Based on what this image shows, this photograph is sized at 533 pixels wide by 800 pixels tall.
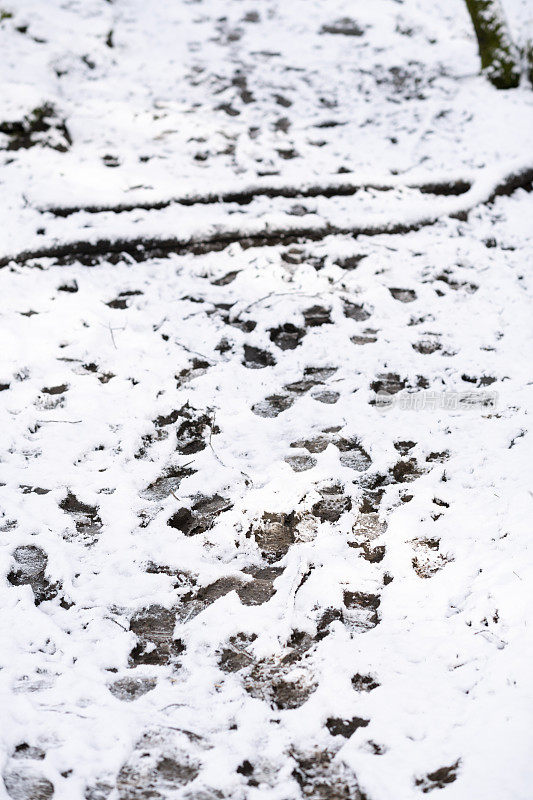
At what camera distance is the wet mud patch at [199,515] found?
78.1 inches

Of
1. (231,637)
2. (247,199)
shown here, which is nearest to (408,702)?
(231,637)

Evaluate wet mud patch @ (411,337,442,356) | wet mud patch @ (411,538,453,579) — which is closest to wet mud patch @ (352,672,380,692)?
wet mud patch @ (411,538,453,579)

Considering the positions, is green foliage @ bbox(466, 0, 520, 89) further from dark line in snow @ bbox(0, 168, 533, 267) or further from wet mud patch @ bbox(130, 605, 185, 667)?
wet mud patch @ bbox(130, 605, 185, 667)

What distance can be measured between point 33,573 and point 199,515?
55 cm

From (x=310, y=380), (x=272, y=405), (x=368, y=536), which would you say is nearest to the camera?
(x=368, y=536)

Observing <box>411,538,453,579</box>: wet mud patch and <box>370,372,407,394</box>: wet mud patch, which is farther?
<box>370,372,407,394</box>: wet mud patch

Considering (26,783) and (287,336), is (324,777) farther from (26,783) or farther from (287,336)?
(287,336)

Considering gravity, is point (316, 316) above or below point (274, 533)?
above

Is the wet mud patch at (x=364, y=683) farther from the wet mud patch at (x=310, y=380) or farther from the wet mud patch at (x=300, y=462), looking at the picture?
A: the wet mud patch at (x=310, y=380)

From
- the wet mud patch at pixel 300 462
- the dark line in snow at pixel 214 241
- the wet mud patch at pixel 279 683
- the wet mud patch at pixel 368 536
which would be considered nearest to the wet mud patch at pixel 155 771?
the wet mud patch at pixel 279 683

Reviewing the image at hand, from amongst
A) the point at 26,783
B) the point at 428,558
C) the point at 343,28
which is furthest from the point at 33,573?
the point at 343,28

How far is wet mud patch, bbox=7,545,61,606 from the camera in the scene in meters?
1.76

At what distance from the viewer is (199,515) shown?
202cm

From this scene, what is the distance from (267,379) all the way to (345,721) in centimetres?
145
